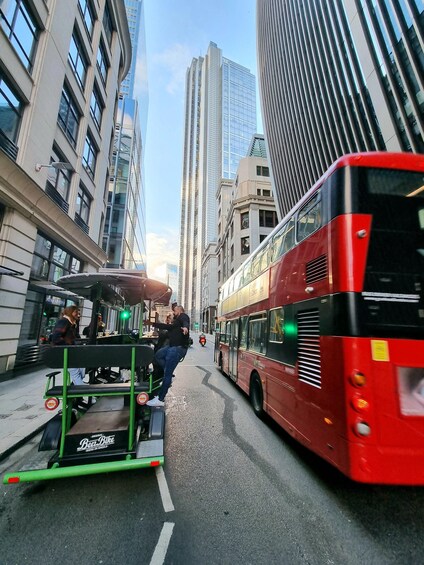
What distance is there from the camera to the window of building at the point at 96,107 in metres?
15.4

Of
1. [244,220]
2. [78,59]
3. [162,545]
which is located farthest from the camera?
[244,220]

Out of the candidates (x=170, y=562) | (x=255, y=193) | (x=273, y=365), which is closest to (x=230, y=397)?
(x=273, y=365)

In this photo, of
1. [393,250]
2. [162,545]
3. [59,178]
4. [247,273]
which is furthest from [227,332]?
[59,178]

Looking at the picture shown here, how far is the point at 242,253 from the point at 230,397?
127ft

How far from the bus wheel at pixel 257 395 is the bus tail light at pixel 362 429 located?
316cm

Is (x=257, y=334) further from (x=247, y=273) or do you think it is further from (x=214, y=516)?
(x=214, y=516)

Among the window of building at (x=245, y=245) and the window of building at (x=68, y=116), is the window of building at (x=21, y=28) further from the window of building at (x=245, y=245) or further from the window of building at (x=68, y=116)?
the window of building at (x=245, y=245)

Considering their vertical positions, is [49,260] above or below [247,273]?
above

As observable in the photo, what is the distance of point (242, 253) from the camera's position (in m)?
45.0

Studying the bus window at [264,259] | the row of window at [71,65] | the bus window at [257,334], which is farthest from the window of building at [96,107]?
the bus window at [257,334]

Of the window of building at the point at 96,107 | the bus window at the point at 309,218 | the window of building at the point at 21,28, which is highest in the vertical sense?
the window of building at the point at 96,107

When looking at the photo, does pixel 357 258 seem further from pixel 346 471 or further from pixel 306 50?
pixel 306 50

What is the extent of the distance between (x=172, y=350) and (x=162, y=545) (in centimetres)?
326

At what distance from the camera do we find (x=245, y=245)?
45406mm
